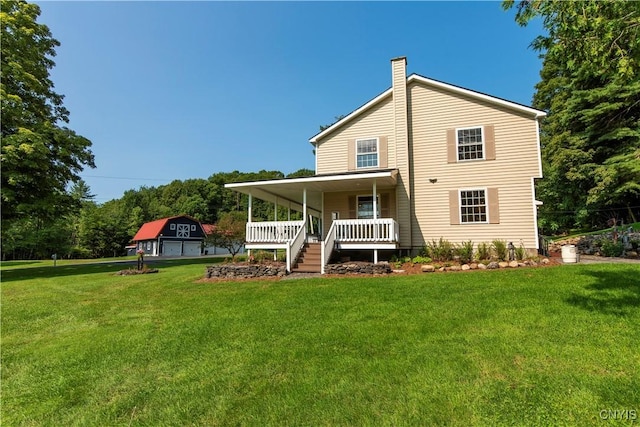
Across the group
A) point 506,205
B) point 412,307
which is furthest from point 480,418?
point 506,205

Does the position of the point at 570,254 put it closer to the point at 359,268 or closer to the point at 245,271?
the point at 359,268

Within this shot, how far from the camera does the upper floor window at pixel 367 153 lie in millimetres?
14172

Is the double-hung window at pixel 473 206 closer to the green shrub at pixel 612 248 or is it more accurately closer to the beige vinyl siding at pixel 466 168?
the beige vinyl siding at pixel 466 168

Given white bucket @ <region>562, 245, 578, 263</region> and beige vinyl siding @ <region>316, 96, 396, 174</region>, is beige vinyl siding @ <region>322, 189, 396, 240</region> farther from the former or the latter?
white bucket @ <region>562, 245, 578, 263</region>

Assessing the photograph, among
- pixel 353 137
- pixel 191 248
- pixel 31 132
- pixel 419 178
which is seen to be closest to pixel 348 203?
pixel 353 137

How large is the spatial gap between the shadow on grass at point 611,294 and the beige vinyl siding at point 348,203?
7253 millimetres

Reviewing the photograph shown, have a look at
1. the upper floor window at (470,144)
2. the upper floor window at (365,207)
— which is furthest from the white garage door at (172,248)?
the upper floor window at (470,144)

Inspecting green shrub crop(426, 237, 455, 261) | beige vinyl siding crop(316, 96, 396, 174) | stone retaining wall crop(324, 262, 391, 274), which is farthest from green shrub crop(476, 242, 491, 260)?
beige vinyl siding crop(316, 96, 396, 174)

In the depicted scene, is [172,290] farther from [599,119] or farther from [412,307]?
[599,119]

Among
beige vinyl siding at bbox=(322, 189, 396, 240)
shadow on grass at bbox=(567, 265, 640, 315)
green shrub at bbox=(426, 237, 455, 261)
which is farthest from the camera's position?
beige vinyl siding at bbox=(322, 189, 396, 240)

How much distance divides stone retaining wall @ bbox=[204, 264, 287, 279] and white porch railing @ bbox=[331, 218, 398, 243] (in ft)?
8.49

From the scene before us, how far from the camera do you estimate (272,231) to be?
12867 mm

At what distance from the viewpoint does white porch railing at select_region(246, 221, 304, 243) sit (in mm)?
12641

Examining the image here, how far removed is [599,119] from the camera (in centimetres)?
1967
